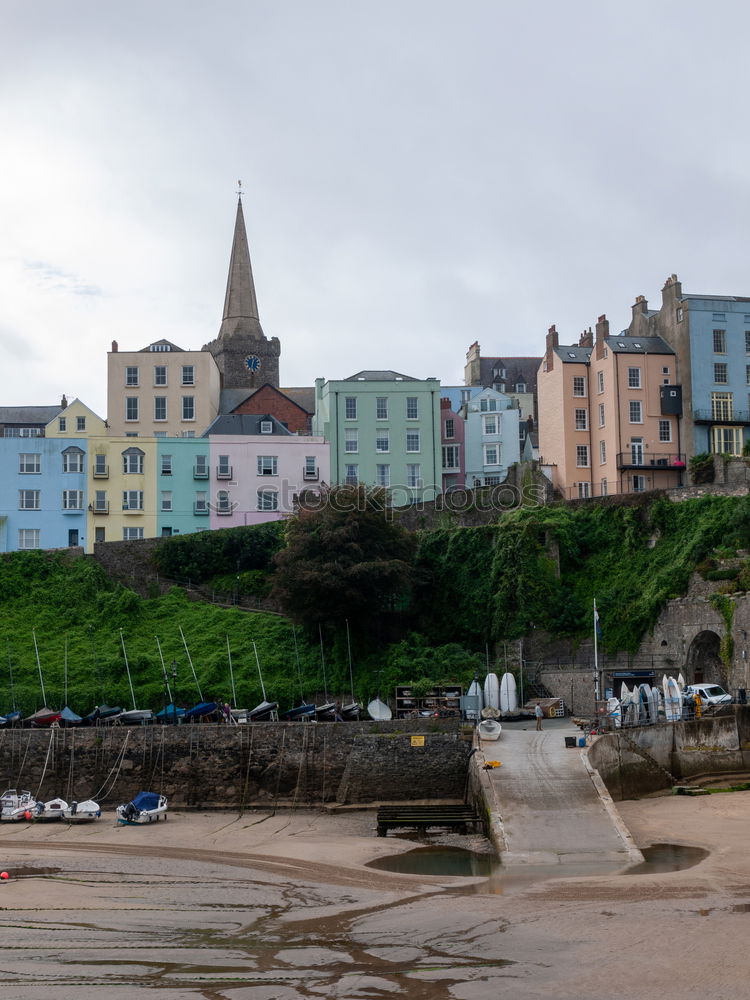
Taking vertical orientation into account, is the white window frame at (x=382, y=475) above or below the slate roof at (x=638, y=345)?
below

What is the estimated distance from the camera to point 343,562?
2010 inches

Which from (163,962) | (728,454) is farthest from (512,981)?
(728,454)

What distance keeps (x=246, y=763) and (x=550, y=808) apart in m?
13.4

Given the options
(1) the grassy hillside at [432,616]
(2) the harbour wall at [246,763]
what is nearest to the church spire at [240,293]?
(1) the grassy hillside at [432,616]

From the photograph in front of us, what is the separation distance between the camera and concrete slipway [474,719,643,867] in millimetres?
28312

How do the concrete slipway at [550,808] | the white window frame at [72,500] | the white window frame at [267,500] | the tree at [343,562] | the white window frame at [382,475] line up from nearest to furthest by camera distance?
the concrete slipway at [550,808] < the tree at [343,562] < the white window frame at [72,500] < the white window frame at [267,500] < the white window frame at [382,475]

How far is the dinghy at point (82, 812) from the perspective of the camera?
38.1 meters

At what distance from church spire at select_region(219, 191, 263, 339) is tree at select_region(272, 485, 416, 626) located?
4762cm

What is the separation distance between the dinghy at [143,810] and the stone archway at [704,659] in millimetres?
21977

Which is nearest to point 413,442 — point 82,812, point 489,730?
point 489,730

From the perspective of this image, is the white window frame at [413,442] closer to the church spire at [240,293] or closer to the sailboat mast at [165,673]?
the sailboat mast at [165,673]

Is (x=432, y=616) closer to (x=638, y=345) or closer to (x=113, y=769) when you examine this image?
(x=113, y=769)

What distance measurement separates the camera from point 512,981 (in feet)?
60.2

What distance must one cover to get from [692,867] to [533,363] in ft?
264
